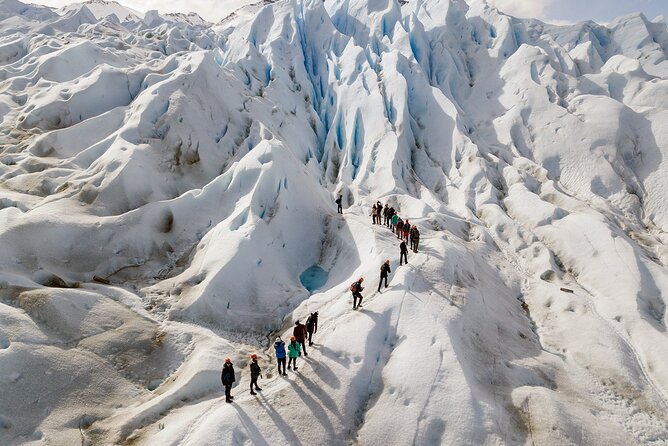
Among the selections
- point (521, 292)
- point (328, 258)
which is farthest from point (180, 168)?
point (521, 292)

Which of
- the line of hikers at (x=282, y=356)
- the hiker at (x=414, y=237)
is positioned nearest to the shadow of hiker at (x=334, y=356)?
the line of hikers at (x=282, y=356)

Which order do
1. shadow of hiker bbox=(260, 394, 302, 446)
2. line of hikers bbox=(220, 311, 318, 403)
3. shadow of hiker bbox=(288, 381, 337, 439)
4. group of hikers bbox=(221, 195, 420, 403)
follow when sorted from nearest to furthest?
shadow of hiker bbox=(260, 394, 302, 446)
shadow of hiker bbox=(288, 381, 337, 439)
line of hikers bbox=(220, 311, 318, 403)
group of hikers bbox=(221, 195, 420, 403)

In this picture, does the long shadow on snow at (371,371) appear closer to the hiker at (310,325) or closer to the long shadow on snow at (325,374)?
the long shadow on snow at (325,374)

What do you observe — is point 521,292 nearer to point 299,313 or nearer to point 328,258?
point 328,258

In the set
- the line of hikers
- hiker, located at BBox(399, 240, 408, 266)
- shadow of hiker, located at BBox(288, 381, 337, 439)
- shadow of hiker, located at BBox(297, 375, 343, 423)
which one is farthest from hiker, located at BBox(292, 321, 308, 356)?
hiker, located at BBox(399, 240, 408, 266)

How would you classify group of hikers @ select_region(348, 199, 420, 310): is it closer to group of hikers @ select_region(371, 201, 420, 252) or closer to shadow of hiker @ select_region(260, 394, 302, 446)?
group of hikers @ select_region(371, 201, 420, 252)

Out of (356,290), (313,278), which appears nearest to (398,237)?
(313,278)
